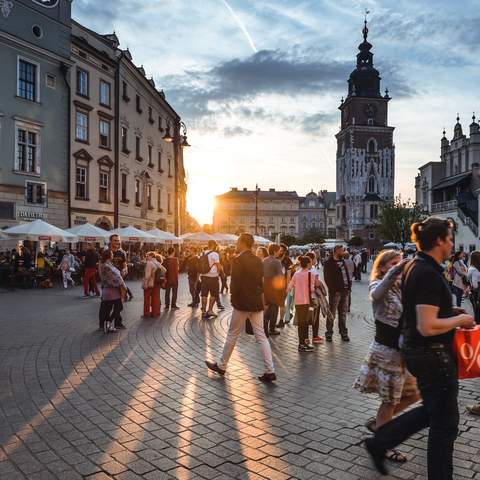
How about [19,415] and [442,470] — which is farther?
[19,415]

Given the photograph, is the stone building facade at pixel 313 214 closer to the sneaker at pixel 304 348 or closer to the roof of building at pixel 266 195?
the roof of building at pixel 266 195

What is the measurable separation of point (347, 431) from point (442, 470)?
5.86ft

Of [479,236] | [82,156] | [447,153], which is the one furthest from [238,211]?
[82,156]

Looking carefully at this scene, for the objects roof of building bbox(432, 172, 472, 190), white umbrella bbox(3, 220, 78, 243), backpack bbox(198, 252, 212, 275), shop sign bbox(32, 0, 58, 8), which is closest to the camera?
backpack bbox(198, 252, 212, 275)

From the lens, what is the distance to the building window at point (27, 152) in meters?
27.2

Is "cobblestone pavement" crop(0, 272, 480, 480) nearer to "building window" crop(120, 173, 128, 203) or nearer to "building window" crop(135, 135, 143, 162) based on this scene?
"building window" crop(120, 173, 128, 203)

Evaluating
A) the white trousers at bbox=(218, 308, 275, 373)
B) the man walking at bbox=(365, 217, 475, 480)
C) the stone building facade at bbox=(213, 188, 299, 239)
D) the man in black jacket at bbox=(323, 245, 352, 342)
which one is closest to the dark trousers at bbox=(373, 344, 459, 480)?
the man walking at bbox=(365, 217, 475, 480)

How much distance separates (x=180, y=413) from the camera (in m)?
5.69

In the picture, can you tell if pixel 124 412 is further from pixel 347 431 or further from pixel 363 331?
pixel 363 331

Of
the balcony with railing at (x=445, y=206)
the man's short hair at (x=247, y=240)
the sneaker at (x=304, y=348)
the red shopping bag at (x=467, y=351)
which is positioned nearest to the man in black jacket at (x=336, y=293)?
the sneaker at (x=304, y=348)

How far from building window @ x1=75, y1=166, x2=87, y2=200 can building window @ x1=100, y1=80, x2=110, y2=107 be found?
523 cm

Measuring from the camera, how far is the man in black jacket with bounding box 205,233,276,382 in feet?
23.2

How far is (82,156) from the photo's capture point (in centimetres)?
3148

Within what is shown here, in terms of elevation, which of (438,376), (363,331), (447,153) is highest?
(447,153)
